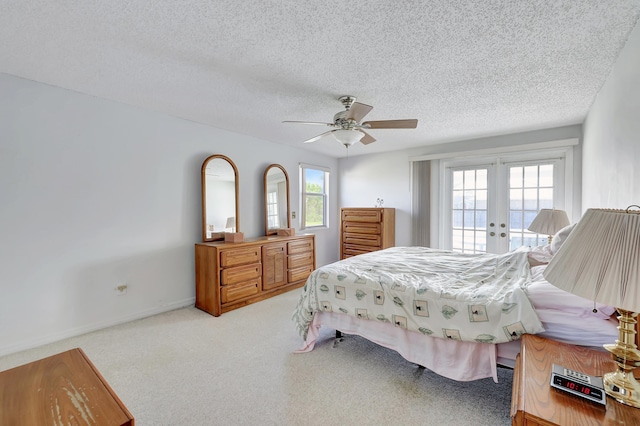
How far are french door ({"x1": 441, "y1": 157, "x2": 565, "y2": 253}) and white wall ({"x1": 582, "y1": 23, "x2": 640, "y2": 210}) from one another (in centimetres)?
115

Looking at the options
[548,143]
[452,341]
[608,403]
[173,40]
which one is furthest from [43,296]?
[548,143]

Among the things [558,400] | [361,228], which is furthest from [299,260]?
[558,400]

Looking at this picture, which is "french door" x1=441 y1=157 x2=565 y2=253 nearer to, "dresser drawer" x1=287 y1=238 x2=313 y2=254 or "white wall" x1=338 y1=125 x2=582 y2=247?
"white wall" x1=338 y1=125 x2=582 y2=247

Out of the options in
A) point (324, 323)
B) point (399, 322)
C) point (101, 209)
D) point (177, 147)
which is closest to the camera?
point (399, 322)

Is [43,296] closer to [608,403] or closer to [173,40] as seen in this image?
[173,40]

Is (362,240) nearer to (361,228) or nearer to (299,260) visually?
(361,228)

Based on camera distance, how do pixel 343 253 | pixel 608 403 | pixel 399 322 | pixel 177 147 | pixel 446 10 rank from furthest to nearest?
pixel 343 253
pixel 177 147
pixel 399 322
pixel 446 10
pixel 608 403

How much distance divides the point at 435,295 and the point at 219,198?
3020 millimetres

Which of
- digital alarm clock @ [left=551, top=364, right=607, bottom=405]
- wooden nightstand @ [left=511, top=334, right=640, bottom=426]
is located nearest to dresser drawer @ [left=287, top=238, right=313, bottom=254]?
wooden nightstand @ [left=511, top=334, right=640, bottom=426]

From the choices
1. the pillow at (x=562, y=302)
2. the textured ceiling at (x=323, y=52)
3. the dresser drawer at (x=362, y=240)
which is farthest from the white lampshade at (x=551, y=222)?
the dresser drawer at (x=362, y=240)

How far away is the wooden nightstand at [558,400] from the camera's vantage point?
86 centimetres

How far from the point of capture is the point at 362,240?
16.8ft

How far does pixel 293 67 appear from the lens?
A: 218 cm

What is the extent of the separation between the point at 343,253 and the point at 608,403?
448 cm
